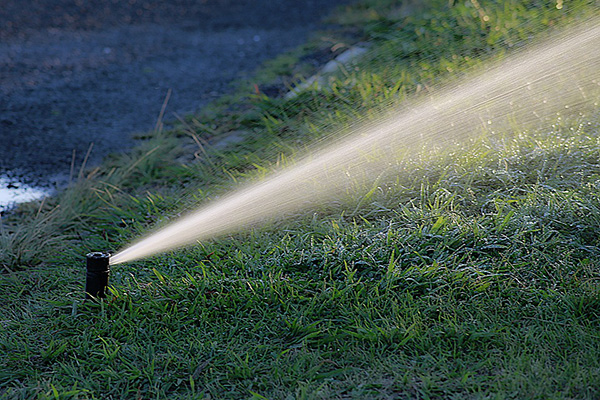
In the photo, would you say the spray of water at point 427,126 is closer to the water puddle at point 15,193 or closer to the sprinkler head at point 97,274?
the sprinkler head at point 97,274

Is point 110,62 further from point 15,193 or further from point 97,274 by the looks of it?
point 97,274

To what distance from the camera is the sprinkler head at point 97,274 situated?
255 centimetres

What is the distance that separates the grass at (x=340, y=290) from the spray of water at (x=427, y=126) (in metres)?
0.13

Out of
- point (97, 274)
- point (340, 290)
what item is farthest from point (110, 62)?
point (340, 290)

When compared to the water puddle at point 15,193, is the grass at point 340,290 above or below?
below

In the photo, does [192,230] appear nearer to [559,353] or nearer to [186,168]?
[186,168]

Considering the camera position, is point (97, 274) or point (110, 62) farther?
point (110, 62)

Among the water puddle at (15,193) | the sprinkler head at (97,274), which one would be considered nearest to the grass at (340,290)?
the sprinkler head at (97,274)

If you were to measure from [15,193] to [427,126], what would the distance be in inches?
111

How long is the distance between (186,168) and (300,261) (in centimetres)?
157

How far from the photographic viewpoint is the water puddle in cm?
399

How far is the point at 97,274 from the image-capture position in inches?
103

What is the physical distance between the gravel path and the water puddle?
0.05m

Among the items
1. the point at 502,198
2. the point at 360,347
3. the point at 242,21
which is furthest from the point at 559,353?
the point at 242,21
